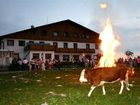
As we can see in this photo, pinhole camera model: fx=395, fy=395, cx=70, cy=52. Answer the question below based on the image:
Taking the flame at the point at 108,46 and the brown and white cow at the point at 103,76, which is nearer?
the brown and white cow at the point at 103,76

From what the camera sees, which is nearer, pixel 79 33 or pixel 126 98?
pixel 126 98

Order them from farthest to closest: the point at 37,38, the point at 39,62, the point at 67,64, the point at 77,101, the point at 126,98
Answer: the point at 37,38, the point at 67,64, the point at 39,62, the point at 126,98, the point at 77,101

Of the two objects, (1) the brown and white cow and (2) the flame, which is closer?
(1) the brown and white cow

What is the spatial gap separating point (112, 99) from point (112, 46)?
2838 cm

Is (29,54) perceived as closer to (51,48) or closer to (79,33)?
(51,48)

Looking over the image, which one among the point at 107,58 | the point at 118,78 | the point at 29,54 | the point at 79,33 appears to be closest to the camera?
the point at 118,78

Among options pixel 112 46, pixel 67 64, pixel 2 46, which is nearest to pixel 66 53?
pixel 2 46

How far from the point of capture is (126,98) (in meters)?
21.8

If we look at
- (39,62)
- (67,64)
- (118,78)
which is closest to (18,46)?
(67,64)

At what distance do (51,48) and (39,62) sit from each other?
37.5m

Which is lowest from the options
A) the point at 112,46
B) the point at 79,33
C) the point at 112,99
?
the point at 112,99

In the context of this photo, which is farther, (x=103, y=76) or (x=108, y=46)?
(x=108, y=46)

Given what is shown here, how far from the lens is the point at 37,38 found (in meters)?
110

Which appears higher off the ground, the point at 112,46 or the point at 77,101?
the point at 112,46
